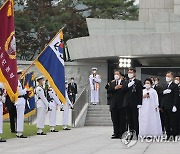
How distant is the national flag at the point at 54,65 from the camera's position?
19016 millimetres

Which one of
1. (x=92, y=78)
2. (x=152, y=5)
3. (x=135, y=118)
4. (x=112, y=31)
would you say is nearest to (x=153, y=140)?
(x=135, y=118)

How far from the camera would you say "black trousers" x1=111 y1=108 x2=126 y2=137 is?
16.1 meters

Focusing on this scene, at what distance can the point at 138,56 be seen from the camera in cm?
3434

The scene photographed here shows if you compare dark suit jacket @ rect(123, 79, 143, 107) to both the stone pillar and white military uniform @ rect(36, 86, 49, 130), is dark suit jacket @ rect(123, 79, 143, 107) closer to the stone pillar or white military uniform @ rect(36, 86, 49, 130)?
white military uniform @ rect(36, 86, 49, 130)

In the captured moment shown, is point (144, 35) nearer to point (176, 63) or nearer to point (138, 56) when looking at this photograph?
point (138, 56)

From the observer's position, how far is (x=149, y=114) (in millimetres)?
15945

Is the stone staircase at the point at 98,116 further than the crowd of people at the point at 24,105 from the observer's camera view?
Yes

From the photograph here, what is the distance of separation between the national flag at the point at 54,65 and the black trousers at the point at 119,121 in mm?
3656

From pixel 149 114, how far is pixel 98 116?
43.6 feet

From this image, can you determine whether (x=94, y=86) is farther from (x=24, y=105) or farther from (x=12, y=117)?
(x=24, y=105)

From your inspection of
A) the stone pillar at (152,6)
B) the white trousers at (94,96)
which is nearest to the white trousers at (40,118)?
the white trousers at (94,96)

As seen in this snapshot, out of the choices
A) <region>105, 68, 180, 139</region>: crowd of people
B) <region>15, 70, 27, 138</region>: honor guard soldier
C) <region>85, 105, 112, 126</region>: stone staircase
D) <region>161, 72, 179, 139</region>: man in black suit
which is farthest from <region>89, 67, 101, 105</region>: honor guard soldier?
<region>161, 72, 179, 139</region>: man in black suit

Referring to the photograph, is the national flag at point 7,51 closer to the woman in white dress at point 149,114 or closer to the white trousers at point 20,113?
the white trousers at point 20,113

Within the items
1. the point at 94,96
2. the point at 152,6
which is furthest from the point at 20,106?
the point at 152,6
